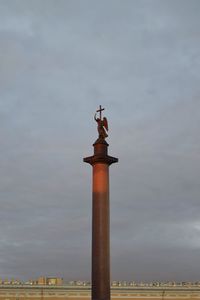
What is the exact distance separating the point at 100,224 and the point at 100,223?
0.05 m

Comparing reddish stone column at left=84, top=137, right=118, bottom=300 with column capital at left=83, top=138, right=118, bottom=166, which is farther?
column capital at left=83, top=138, right=118, bottom=166

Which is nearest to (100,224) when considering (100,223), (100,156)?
(100,223)

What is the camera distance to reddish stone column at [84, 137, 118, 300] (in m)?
27.1

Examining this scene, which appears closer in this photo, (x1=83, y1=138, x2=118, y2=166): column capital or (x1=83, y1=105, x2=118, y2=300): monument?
(x1=83, y1=105, x2=118, y2=300): monument

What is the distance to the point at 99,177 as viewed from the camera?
28422 mm

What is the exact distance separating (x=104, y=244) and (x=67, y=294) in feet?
250

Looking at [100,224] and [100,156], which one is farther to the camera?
[100,156]

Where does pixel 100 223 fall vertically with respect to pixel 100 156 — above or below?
below

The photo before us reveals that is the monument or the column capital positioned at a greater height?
the column capital

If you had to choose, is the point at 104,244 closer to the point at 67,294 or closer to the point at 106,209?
the point at 106,209

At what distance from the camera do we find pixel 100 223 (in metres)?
27.6

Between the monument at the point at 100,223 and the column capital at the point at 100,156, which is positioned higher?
the column capital at the point at 100,156

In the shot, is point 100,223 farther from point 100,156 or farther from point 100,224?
point 100,156

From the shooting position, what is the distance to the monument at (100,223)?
27062 millimetres
